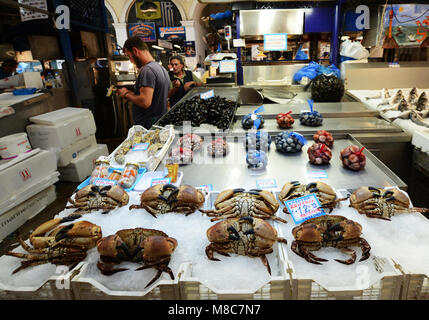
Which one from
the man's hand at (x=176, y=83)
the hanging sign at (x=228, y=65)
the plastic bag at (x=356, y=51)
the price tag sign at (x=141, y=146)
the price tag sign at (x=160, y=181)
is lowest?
the price tag sign at (x=160, y=181)

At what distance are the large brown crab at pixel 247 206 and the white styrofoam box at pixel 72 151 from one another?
3.74 metres

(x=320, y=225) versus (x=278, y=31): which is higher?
(x=278, y=31)

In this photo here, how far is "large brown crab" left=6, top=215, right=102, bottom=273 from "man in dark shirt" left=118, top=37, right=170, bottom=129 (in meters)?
2.37

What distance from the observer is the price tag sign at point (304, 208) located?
4.76 ft

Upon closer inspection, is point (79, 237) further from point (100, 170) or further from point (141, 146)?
point (141, 146)

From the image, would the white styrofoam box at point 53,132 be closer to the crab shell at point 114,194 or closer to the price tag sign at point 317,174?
the crab shell at point 114,194

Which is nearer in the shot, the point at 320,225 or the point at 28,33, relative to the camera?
the point at 320,225

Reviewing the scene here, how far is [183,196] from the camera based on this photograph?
5.28ft

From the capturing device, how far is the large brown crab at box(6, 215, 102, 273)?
4.21 ft

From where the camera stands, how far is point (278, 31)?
5.23 m

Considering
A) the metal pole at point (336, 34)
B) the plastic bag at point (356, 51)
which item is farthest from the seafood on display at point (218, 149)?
the metal pole at point (336, 34)
